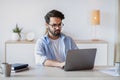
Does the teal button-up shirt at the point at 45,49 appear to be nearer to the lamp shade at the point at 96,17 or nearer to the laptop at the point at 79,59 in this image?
the laptop at the point at 79,59

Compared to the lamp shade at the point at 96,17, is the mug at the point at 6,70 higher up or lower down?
lower down

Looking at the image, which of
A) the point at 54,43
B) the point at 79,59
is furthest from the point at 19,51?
the point at 79,59

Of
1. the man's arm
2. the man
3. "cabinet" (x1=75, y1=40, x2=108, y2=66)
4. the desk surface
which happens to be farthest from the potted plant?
the desk surface

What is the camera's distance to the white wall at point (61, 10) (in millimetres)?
5199

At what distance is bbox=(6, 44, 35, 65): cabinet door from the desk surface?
232 centimetres

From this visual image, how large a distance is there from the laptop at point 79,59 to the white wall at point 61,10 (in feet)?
9.06

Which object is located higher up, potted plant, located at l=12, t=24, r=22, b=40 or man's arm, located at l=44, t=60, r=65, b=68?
potted plant, located at l=12, t=24, r=22, b=40

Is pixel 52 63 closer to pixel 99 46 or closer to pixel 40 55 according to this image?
pixel 40 55

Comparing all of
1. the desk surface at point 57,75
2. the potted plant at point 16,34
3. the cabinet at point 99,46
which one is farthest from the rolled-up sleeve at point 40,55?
the potted plant at point 16,34

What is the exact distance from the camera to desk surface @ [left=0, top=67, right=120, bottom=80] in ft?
7.22

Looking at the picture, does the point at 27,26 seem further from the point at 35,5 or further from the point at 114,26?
the point at 114,26

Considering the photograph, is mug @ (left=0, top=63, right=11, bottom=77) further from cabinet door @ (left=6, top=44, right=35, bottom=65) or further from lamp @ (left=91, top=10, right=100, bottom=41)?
lamp @ (left=91, top=10, right=100, bottom=41)

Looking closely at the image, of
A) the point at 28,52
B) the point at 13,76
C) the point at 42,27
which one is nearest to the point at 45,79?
the point at 13,76

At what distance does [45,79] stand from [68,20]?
3.18 metres
